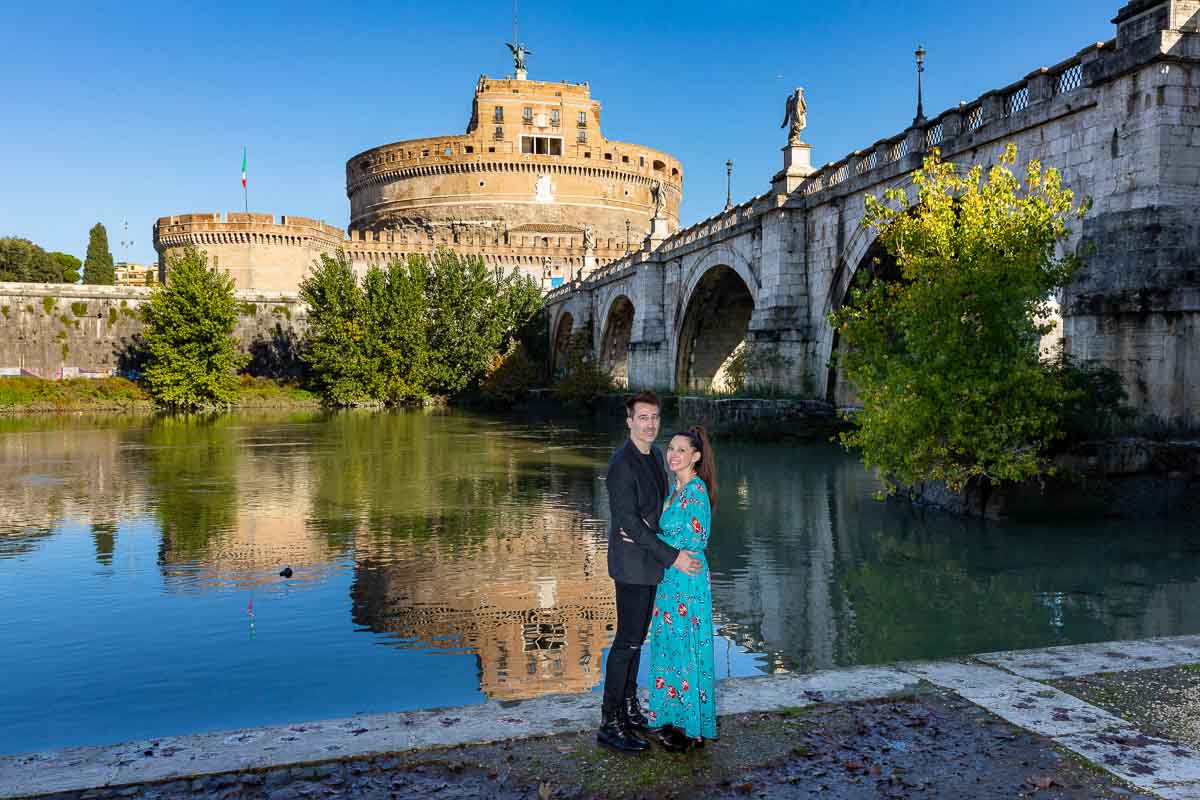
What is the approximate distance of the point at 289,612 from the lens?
8.23m

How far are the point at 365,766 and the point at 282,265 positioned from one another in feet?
243

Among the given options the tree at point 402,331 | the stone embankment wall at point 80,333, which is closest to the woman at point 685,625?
the tree at point 402,331

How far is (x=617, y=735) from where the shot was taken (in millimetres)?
4207

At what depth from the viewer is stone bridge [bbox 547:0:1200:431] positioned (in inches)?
494

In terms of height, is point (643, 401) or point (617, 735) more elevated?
point (643, 401)

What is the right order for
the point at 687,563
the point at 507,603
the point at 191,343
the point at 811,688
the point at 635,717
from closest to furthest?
1. the point at 687,563
2. the point at 635,717
3. the point at 811,688
4. the point at 507,603
5. the point at 191,343

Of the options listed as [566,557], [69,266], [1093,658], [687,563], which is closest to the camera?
[687,563]

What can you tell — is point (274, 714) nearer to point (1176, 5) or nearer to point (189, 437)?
point (1176, 5)

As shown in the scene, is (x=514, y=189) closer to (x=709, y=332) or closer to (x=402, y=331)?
(x=402, y=331)

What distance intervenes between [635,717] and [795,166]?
2298 cm

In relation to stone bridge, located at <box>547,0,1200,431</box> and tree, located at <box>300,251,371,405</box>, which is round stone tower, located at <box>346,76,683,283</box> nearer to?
tree, located at <box>300,251,371,405</box>

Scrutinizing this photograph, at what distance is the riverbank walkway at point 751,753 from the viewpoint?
3781mm

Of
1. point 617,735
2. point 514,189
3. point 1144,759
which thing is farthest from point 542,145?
point 1144,759

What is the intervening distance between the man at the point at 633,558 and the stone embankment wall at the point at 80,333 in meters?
56.4
